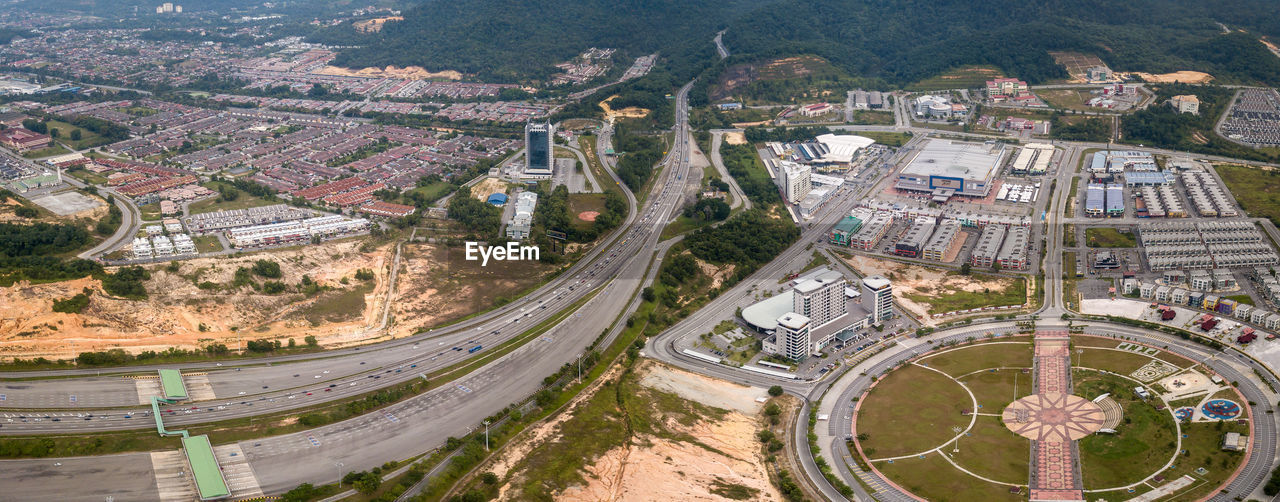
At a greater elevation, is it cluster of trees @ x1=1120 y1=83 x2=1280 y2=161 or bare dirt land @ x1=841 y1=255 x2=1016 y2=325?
cluster of trees @ x1=1120 y1=83 x2=1280 y2=161

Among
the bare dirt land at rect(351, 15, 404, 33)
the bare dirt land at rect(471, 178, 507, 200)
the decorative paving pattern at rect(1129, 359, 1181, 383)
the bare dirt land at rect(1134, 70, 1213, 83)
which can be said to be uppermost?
the bare dirt land at rect(351, 15, 404, 33)

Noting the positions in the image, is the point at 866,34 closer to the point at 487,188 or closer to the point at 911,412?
the point at 487,188

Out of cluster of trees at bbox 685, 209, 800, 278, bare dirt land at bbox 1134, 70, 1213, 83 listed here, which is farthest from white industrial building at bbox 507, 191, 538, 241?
bare dirt land at bbox 1134, 70, 1213, 83

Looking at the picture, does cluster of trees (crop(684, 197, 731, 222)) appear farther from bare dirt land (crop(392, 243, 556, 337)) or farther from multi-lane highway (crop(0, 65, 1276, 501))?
bare dirt land (crop(392, 243, 556, 337))

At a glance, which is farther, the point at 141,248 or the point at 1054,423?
the point at 141,248

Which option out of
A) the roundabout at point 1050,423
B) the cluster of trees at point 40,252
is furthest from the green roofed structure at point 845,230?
the cluster of trees at point 40,252

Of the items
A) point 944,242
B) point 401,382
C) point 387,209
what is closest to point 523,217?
point 387,209
